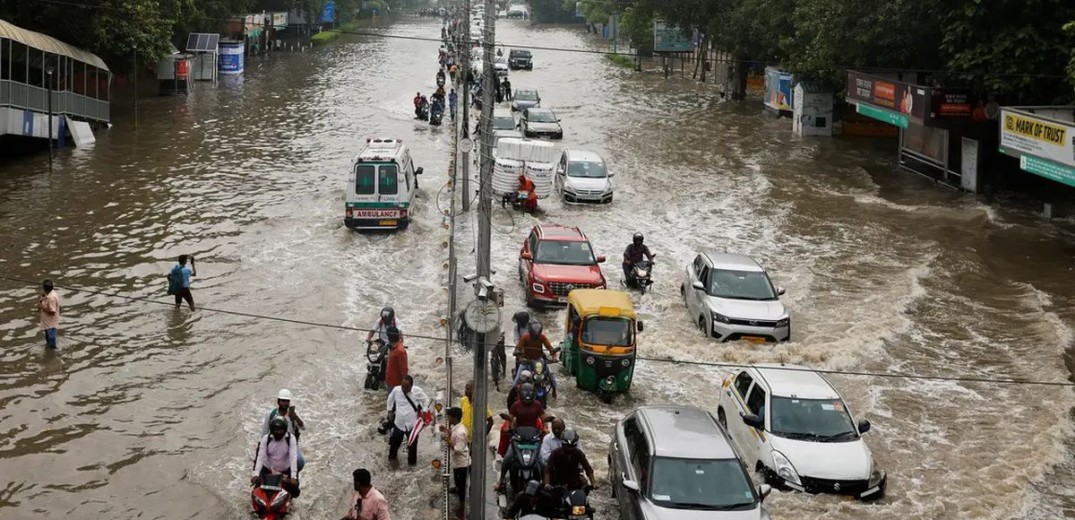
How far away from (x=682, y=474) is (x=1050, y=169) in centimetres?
1852

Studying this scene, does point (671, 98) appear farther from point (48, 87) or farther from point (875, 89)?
point (48, 87)

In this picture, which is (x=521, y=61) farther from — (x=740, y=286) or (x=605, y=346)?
(x=605, y=346)

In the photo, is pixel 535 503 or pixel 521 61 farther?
pixel 521 61

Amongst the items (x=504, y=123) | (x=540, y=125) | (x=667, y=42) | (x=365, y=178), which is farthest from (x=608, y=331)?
(x=667, y=42)

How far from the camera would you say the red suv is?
23.6 m

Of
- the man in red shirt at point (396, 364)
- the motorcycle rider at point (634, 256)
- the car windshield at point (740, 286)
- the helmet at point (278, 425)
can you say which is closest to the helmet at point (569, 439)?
the helmet at point (278, 425)

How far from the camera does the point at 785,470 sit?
14953mm

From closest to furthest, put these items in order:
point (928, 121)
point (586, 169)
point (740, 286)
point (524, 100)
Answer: point (740, 286), point (928, 121), point (586, 169), point (524, 100)

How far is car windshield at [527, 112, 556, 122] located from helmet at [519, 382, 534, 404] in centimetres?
3432

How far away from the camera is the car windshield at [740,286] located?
22484 mm

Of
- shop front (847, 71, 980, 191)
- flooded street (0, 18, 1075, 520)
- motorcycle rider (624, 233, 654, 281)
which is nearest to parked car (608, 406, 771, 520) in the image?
flooded street (0, 18, 1075, 520)

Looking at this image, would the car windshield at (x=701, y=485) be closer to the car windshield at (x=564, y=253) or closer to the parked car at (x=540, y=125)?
the car windshield at (x=564, y=253)

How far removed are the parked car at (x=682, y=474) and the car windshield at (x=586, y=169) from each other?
21.7m

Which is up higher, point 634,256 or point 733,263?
point 733,263
